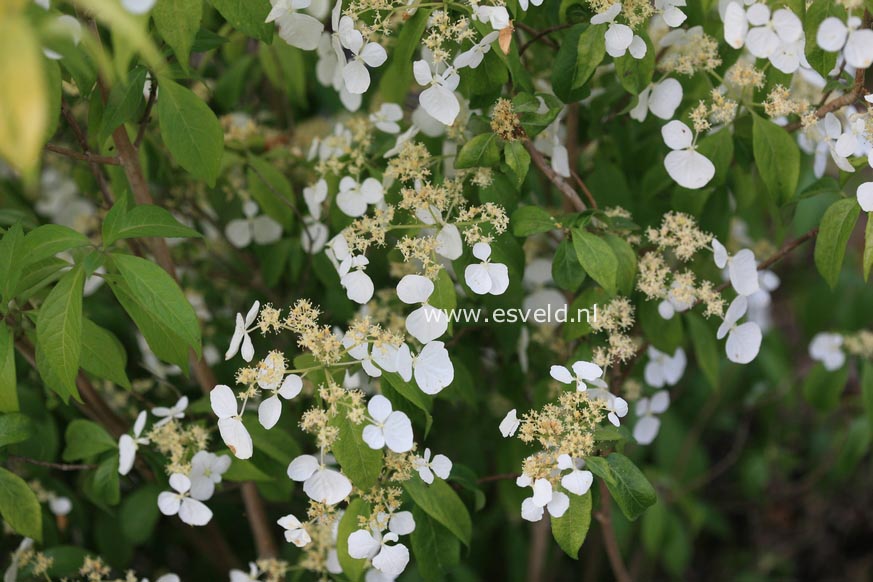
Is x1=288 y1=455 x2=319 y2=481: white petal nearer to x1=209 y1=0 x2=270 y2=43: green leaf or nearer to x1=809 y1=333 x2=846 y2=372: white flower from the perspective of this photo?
x1=209 y1=0 x2=270 y2=43: green leaf

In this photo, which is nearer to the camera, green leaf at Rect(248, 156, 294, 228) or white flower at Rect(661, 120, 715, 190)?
white flower at Rect(661, 120, 715, 190)

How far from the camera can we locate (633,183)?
1191 millimetres

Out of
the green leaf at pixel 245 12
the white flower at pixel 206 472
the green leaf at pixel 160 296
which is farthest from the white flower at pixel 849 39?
the white flower at pixel 206 472

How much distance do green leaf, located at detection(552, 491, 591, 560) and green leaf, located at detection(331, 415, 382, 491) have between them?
0.17 meters

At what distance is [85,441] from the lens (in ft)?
3.15

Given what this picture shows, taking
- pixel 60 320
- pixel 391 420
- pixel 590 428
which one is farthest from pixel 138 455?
pixel 590 428

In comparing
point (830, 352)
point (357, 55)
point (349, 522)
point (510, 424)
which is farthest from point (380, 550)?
point (830, 352)

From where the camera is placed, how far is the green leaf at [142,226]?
2.54 feet

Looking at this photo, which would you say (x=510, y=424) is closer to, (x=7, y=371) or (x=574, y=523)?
(x=574, y=523)

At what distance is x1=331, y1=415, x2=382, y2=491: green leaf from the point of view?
→ 29.1 inches

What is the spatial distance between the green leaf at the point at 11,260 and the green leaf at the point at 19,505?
23 centimetres

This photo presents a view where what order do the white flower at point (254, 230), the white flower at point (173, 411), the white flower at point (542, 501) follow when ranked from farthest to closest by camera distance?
1. the white flower at point (254, 230)
2. the white flower at point (173, 411)
3. the white flower at point (542, 501)

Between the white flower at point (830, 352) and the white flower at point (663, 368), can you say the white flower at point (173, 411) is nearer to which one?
the white flower at point (663, 368)

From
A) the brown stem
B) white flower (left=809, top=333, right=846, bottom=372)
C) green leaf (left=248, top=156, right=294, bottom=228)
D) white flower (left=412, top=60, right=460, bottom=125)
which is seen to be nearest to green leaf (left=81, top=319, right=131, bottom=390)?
green leaf (left=248, top=156, right=294, bottom=228)
